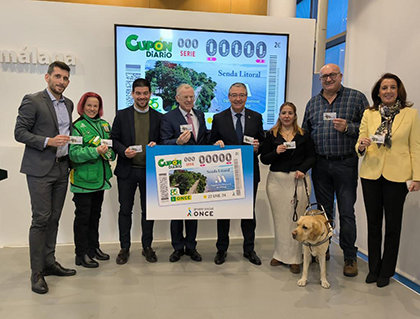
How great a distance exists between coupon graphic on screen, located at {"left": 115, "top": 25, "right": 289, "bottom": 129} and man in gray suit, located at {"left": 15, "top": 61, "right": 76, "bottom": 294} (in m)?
1.22

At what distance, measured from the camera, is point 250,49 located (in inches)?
167

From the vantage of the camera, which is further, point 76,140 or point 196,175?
point 196,175

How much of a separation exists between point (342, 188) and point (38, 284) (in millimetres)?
2842

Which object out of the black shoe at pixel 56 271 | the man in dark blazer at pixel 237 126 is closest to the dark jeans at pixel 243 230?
the man in dark blazer at pixel 237 126

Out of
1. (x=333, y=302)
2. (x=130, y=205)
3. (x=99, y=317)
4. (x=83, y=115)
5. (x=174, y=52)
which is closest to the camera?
(x=99, y=317)

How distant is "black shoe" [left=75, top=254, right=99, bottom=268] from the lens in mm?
3311

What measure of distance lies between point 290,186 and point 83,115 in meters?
2.08

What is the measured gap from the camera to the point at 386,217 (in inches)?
116

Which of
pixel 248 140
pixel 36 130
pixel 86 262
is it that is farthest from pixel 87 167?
pixel 248 140

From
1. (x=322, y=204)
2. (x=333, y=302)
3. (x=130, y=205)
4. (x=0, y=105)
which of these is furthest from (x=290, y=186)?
(x=0, y=105)

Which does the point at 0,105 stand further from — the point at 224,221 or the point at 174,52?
the point at 224,221

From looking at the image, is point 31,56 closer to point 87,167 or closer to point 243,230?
point 87,167

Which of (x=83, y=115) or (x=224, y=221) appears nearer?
(x=83, y=115)

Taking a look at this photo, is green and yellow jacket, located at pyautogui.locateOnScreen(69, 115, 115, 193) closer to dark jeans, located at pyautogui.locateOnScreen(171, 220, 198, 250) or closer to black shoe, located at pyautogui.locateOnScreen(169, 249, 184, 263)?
dark jeans, located at pyautogui.locateOnScreen(171, 220, 198, 250)
